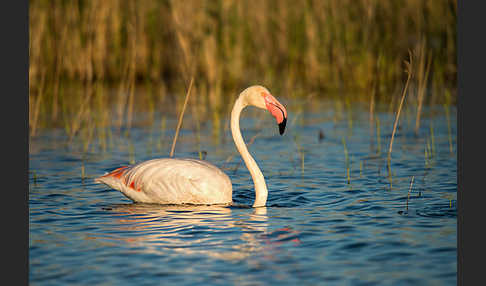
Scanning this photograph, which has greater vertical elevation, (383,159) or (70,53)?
(70,53)

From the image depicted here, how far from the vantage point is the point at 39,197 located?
7.72 meters

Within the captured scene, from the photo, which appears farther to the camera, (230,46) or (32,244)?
(230,46)

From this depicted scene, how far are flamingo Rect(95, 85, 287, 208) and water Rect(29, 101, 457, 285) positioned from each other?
14 centimetres

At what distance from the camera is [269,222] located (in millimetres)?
6609

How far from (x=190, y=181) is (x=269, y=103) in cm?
112

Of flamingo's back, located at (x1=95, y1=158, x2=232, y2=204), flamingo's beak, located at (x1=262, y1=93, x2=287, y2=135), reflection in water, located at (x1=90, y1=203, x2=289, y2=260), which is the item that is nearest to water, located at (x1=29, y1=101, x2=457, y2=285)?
reflection in water, located at (x1=90, y1=203, x2=289, y2=260)

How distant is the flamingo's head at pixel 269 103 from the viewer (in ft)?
23.6

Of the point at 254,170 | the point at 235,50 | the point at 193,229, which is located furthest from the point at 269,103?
the point at 235,50

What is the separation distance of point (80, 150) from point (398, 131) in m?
4.91

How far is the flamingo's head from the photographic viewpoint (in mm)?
7188

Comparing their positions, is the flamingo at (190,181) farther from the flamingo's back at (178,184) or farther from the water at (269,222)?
the water at (269,222)

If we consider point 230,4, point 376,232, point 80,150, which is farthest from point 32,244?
point 230,4

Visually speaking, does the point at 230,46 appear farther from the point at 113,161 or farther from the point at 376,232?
the point at 376,232

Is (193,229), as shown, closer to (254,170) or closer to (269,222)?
(269,222)
